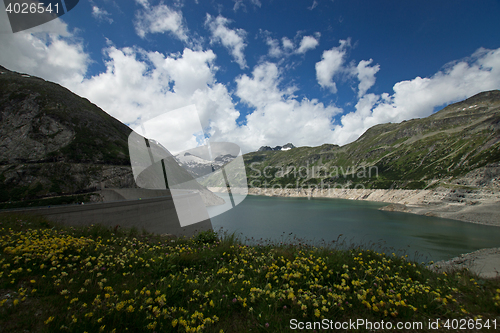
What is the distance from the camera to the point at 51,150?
135 ft

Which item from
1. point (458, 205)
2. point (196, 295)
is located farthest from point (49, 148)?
point (458, 205)

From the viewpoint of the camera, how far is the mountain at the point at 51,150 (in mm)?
33531

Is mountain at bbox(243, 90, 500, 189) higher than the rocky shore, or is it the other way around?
mountain at bbox(243, 90, 500, 189)

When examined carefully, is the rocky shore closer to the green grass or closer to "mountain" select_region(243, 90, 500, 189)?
"mountain" select_region(243, 90, 500, 189)

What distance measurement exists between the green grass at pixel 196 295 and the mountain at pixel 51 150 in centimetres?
3210

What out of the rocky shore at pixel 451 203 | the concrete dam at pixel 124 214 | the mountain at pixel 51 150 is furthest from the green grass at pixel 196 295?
the rocky shore at pixel 451 203

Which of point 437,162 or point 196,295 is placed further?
point 437,162

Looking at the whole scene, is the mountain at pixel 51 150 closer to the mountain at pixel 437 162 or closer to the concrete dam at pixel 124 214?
the concrete dam at pixel 124 214

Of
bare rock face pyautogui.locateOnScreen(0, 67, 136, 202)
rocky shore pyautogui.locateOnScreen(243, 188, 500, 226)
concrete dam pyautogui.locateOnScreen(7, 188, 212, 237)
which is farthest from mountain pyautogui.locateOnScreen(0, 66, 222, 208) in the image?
rocky shore pyautogui.locateOnScreen(243, 188, 500, 226)

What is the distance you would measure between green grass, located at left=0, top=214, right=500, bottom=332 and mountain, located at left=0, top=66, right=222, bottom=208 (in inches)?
1264

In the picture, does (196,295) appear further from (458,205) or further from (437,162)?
(437,162)

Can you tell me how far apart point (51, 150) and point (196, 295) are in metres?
55.0

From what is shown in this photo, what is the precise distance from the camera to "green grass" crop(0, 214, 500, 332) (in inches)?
115

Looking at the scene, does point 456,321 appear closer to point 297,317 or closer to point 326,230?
point 297,317
